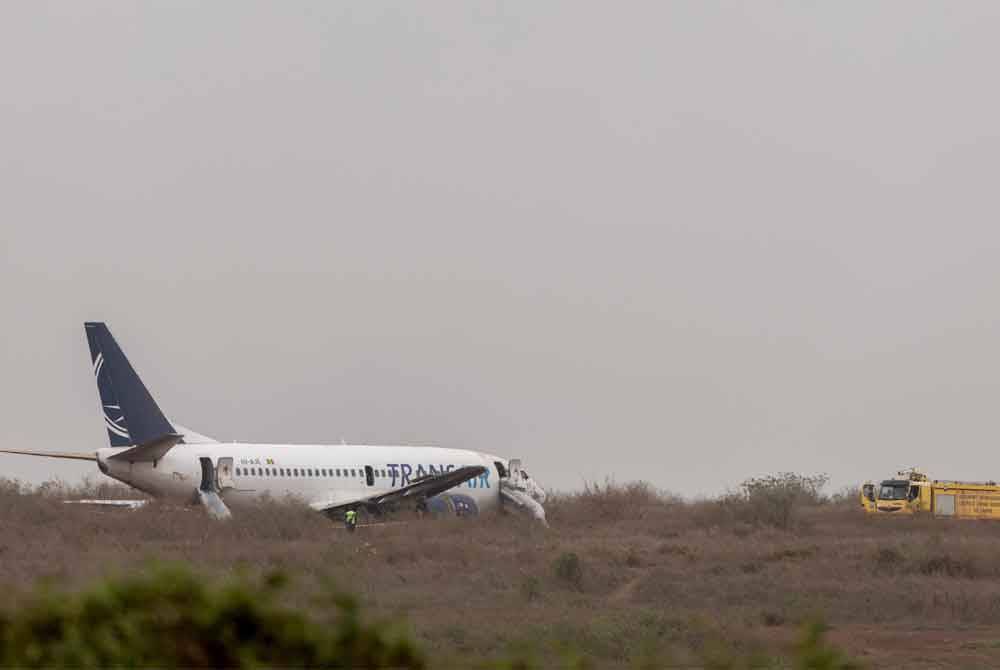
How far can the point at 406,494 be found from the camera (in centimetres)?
4472

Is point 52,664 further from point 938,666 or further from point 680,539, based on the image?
point 680,539

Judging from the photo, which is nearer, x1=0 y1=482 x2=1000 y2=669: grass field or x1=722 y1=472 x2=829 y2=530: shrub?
x1=0 y1=482 x2=1000 y2=669: grass field

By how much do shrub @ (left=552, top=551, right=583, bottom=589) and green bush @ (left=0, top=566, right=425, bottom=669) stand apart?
23671 mm

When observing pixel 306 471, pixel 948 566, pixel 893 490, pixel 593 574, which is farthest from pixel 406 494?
pixel 893 490

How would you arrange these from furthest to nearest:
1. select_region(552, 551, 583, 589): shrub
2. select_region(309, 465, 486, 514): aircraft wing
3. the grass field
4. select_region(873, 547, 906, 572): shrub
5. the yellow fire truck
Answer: the yellow fire truck
select_region(309, 465, 486, 514): aircraft wing
select_region(873, 547, 906, 572): shrub
select_region(552, 551, 583, 589): shrub
the grass field

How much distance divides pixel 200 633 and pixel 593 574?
2523 centimetres

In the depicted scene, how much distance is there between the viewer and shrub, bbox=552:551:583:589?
94.6 ft

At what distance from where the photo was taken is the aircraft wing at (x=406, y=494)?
44281 mm

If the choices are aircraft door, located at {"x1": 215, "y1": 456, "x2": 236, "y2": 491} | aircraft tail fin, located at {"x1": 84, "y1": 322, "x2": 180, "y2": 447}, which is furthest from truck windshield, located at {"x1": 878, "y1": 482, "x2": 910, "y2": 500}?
aircraft tail fin, located at {"x1": 84, "y1": 322, "x2": 180, "y2": 447}

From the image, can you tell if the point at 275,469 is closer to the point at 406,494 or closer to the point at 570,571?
the point at 406,494

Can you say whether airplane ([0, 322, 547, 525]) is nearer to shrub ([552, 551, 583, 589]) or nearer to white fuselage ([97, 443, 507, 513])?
white fuselage ([97, 443, 507, 513])

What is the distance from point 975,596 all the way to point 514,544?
1373cm

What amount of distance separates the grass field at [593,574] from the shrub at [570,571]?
0.04 meters

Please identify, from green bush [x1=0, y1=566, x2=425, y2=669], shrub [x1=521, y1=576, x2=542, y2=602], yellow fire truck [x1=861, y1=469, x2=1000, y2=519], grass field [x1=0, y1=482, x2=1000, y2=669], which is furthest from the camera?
yellow fire truck [x1=861, y1=469, x2=1000, y2=519]
